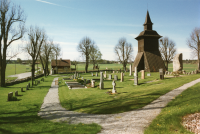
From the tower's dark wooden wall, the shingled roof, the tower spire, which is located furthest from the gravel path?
the shingled roof

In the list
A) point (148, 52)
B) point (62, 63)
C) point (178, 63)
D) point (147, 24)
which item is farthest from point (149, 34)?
point (62, 63)

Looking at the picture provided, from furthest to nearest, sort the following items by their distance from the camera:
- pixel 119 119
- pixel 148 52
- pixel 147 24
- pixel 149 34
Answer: pixel 147 24
pixel 149 34
pixel 148 52
pixel 119 119

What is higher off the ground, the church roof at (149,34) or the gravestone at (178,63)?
the church roof at (149,34)

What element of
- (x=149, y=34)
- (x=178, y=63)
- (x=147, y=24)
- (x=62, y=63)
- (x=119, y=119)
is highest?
(x=147, y=24)

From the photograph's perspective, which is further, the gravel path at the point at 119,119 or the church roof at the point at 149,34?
the church roof at the point at 149,34

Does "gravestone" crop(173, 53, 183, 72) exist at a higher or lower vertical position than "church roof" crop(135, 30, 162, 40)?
lower

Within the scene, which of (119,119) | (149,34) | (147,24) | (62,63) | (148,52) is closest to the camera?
(119,119)

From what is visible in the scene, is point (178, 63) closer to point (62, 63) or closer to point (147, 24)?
point (147, 24)

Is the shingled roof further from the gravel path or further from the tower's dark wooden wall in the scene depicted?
the gravel path

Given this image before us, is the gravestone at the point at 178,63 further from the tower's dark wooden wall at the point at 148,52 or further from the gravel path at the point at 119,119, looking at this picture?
the gravel path at the point at 119,119

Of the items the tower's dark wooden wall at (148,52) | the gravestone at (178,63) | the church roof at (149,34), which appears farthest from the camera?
the church roof at (149,34)

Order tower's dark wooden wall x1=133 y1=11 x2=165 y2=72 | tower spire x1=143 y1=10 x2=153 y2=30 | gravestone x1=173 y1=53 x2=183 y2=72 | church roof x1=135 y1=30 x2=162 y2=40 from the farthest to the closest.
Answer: tower spire x1=143 y1=10 x2=153 y2=30, church roof x1=135 y1=30 x2=162 y2=40, tower's dark wooden wall x1=133 y1=11 x2=165 y2=72, gravestone x1=173 y1=53 x2=183 y2=72

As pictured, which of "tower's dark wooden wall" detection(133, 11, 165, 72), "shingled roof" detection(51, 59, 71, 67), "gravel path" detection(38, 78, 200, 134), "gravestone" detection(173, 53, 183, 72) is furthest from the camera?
"shingled roof" detection(51, 59, 71, 67)

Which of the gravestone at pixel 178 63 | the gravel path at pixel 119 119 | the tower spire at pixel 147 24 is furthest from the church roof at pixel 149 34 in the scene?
the gravel path at pixel 119 119
